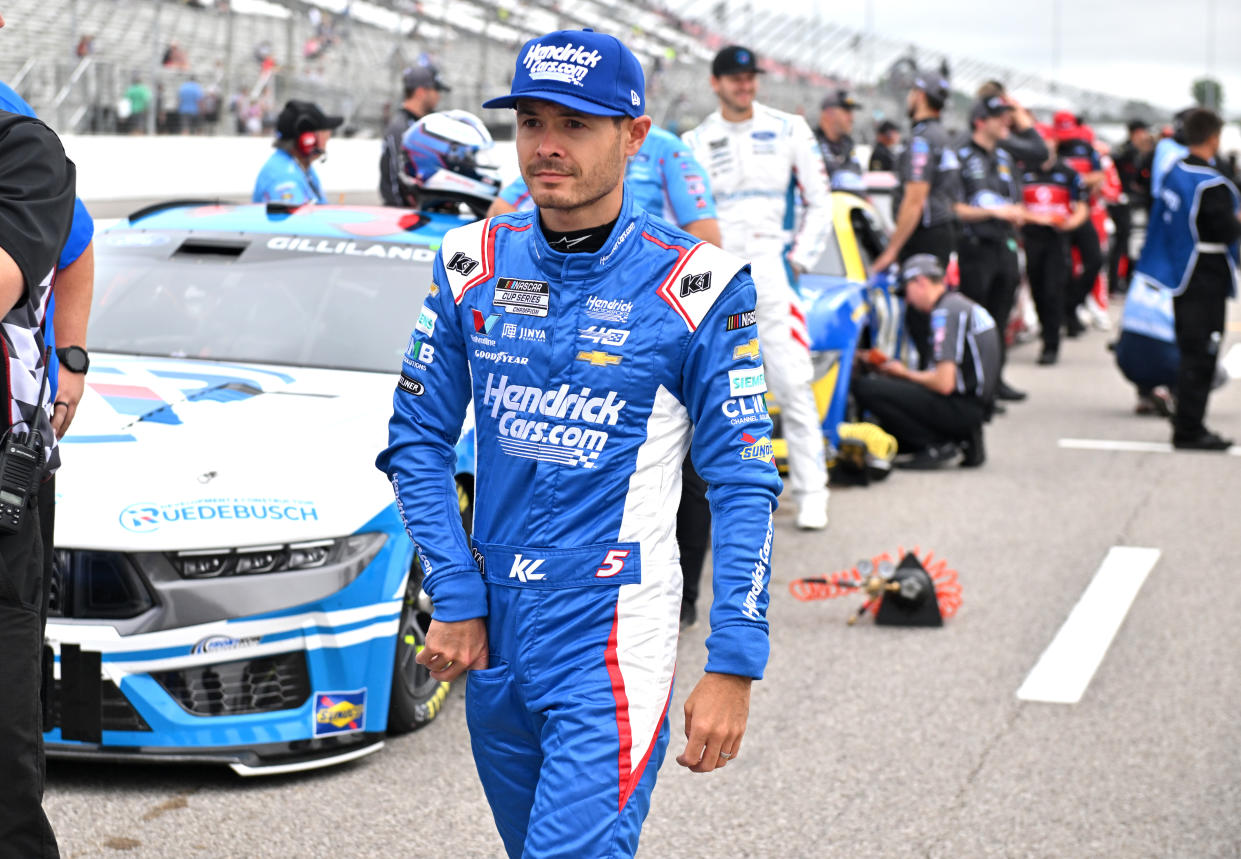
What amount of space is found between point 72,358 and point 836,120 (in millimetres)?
11010

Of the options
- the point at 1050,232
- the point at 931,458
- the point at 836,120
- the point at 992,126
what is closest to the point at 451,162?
the point at 931,458

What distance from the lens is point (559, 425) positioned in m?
2.67

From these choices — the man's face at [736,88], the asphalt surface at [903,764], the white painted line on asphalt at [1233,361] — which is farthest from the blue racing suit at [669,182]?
the white painted line on asphalt at [1233,361]

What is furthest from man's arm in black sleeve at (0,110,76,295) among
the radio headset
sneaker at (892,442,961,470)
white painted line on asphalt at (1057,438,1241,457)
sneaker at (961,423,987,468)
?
white painted line on asphalt at (1057,438,1241,457)

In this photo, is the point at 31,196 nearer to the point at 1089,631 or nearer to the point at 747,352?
the point at 747,352

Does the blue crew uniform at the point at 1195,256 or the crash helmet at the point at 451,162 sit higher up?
the crash helmet at the point at 451,162

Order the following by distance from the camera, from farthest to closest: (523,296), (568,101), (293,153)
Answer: (293,153) < (523,296) < (568,101)

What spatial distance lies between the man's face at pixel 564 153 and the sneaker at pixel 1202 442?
8451 millimetres

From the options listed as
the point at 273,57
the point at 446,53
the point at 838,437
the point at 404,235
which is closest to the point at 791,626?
the point at 404,235

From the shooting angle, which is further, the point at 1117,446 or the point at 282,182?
the point at 1117,446

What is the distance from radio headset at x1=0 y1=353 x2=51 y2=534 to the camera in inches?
107

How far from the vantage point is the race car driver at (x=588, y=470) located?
261cm

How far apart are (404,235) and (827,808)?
9.04 ft

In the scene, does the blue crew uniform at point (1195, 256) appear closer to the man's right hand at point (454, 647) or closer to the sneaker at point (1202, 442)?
the sneaker at point (1202, 442)
